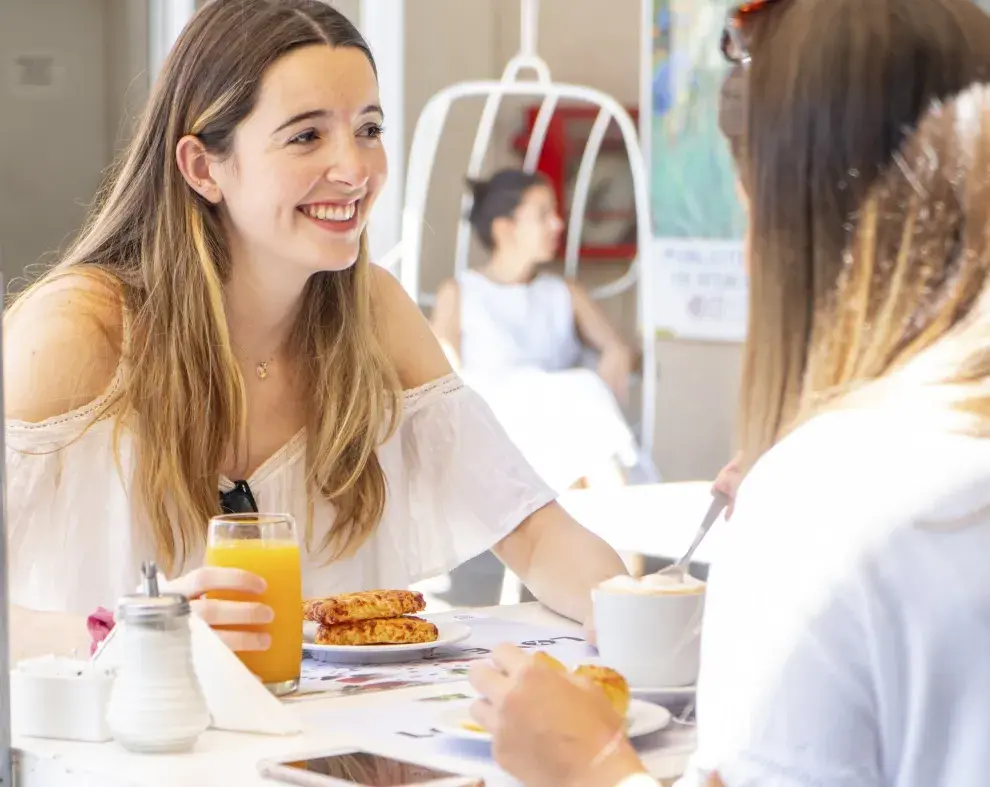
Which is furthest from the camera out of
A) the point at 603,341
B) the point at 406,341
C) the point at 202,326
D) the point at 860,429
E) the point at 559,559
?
the point at 603,341

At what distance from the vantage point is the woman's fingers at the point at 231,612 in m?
1.23

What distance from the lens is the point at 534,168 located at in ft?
20.6

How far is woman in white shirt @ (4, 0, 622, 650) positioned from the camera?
1.78m

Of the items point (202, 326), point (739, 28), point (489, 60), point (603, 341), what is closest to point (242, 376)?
point (202, 326)

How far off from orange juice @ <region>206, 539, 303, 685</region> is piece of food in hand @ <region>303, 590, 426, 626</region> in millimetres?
112

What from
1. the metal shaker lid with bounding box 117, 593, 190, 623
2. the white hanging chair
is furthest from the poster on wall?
the metal shaker lid with bounding box 117, 593, 190, 623

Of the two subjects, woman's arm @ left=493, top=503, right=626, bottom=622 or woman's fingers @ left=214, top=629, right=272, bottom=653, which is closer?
woman's fingers @ left=214, top=629, right=272, bottom=653

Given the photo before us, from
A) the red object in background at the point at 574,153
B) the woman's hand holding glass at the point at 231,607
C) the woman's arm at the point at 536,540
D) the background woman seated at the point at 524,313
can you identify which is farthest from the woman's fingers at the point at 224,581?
the red object in background at the point at 574,153

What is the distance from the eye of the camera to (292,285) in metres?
1.90

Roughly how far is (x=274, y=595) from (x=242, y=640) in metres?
0.05

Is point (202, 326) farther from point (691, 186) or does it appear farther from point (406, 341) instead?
point (691, 186)

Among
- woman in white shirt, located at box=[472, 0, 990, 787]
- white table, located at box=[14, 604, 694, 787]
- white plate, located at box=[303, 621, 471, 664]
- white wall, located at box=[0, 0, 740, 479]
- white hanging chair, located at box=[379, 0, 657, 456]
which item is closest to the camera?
woman in white shirt, located at box=[472, 0, 990, 787]

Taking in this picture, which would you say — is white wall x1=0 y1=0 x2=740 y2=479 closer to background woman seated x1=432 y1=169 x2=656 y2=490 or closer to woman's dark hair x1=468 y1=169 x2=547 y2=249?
background woman seated x1=432 y1=169 x2=656 y2=490

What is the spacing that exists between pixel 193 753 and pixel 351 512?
2.69 feet
